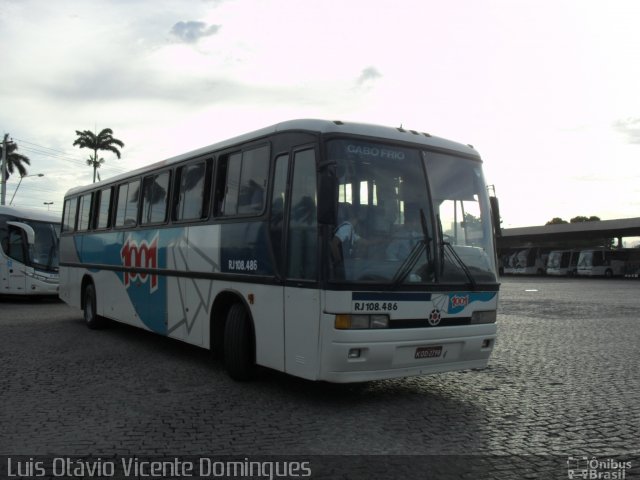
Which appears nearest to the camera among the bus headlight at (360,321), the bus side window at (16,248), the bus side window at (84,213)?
the bus headlight at (360,321)

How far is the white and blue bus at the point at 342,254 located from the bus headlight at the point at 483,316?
18 millimetres

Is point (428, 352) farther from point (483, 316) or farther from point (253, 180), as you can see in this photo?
point (253, 180)

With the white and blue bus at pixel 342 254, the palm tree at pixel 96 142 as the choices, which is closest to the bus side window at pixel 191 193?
the white and blue bus at pixel 342 254

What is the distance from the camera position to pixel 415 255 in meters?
6.96

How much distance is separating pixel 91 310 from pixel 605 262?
56.1 meters

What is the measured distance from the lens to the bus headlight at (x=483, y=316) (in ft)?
24.5

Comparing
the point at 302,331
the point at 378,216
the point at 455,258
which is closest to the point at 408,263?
the point at 378,216

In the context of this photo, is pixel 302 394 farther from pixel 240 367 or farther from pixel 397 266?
pixel 397 266

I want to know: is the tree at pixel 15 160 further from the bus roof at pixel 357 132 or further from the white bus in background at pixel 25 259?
the bus roof at pixel 357 132

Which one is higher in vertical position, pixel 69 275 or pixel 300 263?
pixel 300 263

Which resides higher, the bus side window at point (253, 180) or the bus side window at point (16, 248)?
the bus side window at point (253, 180)

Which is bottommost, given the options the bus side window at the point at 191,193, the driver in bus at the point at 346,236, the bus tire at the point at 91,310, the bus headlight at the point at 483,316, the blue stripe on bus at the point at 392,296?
the bus tire at the point at 91,310

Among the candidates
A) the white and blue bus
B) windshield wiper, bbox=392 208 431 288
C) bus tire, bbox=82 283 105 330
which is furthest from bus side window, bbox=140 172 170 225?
windshield wiper, bbox=392 208 431 288

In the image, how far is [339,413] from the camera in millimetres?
6629
